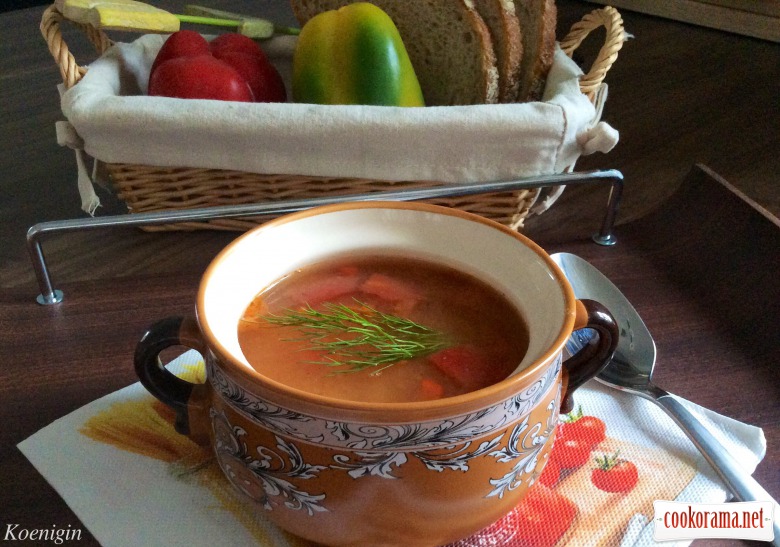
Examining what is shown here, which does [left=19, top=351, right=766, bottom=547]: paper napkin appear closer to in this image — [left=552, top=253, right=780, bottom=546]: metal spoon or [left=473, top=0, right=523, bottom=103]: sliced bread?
[left=552, top=253, right=780, bottom=546]: metal spoon

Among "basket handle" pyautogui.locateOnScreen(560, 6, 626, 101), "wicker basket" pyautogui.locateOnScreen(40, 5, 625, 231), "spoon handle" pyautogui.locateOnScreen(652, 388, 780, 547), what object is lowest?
"spoon handle" pyautogui.locateOnScreen(652, 388, 780, 547)

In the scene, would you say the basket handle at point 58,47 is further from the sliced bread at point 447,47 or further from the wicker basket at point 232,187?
the sliced bread at point 447,47

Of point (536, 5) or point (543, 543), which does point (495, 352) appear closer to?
point (543, 543)

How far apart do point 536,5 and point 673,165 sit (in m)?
0.27

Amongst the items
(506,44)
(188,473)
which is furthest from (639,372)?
(506,44)

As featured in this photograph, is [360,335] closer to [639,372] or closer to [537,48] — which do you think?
[639,372]

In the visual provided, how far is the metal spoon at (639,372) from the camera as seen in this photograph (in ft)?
1.28

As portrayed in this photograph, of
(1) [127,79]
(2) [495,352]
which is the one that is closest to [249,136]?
(1) [127,79]

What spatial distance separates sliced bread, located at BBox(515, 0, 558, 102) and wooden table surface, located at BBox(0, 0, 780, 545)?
12 cm

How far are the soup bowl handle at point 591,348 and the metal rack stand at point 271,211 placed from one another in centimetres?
28

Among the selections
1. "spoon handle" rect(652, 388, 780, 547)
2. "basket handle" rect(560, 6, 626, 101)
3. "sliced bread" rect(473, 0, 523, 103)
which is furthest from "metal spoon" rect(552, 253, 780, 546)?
"sliced bread" rect(473, 0, 523, 103)

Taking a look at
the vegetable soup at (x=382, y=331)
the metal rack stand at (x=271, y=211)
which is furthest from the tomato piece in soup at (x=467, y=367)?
the metal rack stand at (x=271, y=211)

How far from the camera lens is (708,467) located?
1.33 feet

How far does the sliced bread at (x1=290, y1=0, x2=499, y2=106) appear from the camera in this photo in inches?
32.7
